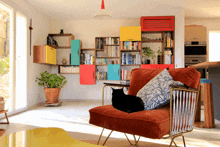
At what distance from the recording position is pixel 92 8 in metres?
5.29

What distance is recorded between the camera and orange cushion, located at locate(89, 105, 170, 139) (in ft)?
4.92

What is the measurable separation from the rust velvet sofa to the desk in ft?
1.53

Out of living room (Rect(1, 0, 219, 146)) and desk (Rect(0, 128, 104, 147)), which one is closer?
desk (Rect(0, 128, 104, 147))

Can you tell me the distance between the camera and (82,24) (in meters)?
6.31

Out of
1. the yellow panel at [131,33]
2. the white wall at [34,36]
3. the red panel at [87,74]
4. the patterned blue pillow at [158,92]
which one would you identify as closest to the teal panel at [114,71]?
the red panel at [87,74]

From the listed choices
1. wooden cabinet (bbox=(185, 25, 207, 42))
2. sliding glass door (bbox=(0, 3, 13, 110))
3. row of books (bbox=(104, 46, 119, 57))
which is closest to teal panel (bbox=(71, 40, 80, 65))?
row of books (bbox=(104, 46, 119, 57))

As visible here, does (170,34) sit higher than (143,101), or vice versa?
(170,34)

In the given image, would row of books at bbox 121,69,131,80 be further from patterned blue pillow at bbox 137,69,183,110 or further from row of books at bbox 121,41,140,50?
patterned blue pillow at bbox 137,69,183,110

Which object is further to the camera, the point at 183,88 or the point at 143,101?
the point at 143,101

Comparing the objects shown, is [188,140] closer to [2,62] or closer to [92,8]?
[2,62]

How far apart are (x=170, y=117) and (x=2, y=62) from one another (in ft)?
11.9

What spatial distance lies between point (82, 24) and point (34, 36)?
174 cm

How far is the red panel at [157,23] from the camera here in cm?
564

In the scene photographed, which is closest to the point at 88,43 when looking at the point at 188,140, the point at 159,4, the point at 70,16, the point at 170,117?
the point at 70,16
